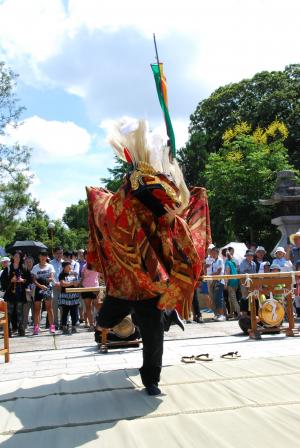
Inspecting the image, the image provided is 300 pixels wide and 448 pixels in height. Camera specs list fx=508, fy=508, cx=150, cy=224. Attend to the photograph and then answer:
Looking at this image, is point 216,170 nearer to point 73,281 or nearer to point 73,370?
point 73,281

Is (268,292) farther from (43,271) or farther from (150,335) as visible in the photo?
(43,271)

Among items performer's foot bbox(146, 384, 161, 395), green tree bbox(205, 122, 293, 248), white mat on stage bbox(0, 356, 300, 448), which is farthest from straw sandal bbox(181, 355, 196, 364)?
green tree bbox(205, 122, 293, 248)

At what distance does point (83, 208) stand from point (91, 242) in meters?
62.3

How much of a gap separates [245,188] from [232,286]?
36.6 feet

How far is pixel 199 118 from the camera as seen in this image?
33.0 m

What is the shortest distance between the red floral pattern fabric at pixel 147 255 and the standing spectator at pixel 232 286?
6011 mm

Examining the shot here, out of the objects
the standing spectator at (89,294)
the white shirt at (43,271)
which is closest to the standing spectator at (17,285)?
the white shirt at (43,271)

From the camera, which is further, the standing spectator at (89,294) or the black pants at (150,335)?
the standing spectator at (89,294)

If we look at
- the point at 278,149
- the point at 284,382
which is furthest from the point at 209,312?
the point at 278,149

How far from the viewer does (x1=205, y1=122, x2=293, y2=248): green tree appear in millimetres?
20297

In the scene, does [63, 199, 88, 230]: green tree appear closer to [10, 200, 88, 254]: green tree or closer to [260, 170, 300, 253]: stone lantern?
[10, 200, 88, 254]: green tree

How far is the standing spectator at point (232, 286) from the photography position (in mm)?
9891

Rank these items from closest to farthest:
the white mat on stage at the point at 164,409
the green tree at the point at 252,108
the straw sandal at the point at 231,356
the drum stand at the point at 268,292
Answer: the white mat on stage at the point at 164,409 < the straw sandal at the point at 231,356 < the drum stand at the point at 268,292 < the green tree at the point at 252,108

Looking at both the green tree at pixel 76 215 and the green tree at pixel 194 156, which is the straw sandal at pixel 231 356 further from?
the green tree at pixel 76 215
